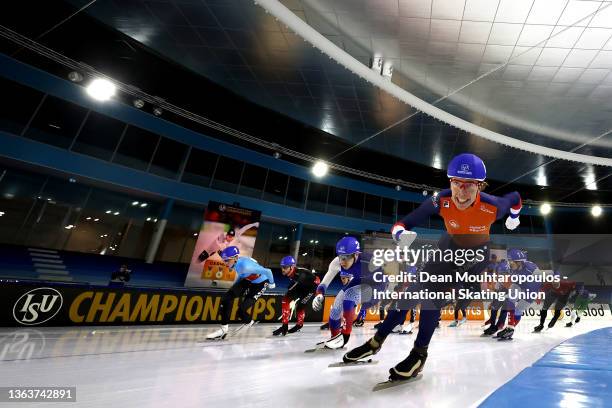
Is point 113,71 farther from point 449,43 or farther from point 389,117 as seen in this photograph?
point 449,43

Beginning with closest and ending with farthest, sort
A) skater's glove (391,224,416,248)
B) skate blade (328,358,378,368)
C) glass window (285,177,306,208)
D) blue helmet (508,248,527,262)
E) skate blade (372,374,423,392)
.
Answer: skate blade (372,374,423,392) → skater's glove (391,224,416,248) → skate blade (328,358,378,368) → blue helmet (508,248,527,262) → glass window (285,177,306,208)

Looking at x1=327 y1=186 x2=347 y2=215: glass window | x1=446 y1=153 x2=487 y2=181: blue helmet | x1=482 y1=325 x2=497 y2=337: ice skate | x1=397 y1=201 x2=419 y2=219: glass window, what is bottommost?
x1=482 y1=325 x2=497 y2=337: ice skate

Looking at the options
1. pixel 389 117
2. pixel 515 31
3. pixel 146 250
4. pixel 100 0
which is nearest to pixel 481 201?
pixel 515 31

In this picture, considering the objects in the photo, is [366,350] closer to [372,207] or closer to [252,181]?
[252,181]

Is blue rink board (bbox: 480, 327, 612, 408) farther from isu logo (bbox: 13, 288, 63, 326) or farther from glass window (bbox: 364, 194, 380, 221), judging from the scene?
glass window (bbox: 364, 194, 380, 221)

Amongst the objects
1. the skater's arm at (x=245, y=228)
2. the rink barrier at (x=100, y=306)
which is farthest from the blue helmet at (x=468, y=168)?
the skater's arm at (x=245, y=228)

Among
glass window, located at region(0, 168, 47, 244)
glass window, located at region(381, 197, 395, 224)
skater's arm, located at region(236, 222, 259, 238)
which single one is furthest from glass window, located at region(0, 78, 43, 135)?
glass window, located at region(381, 197, 395, 224)

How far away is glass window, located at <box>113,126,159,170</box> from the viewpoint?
12094 mm

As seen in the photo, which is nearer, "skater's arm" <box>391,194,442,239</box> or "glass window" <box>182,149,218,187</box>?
"skater's arm" <box>391,194,442,239</box>

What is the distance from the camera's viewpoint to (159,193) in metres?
12.9

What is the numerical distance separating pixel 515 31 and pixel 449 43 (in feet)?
4.34

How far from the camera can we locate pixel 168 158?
43.6 feet

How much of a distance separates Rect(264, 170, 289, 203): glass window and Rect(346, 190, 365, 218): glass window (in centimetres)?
428

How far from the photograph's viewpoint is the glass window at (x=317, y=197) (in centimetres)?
1712
